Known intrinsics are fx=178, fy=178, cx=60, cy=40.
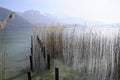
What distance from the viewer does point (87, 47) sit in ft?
32.6

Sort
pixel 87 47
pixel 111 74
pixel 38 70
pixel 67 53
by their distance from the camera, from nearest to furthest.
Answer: pixel 111 74 → pixel 38 70 → pixel 87 47 → pixel 67 53

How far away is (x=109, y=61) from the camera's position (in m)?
7.92

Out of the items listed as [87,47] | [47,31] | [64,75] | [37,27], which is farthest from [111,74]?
[37,27]

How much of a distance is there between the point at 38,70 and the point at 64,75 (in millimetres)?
1634

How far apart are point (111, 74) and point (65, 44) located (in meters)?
4.26

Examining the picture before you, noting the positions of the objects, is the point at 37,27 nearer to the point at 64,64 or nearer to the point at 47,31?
the point at 47,31

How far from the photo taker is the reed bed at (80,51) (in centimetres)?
804

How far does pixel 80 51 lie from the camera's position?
10.2 m

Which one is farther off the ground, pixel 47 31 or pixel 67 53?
pixel 47 31

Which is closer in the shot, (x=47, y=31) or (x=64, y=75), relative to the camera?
(x=64, y=75)

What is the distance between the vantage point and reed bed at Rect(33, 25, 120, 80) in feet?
26.4

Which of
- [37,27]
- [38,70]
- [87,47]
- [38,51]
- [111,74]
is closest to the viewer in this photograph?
[111,74]

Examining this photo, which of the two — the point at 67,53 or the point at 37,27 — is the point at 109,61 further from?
the point at 37,27

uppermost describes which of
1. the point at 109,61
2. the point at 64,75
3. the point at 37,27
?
the point at 37,27
